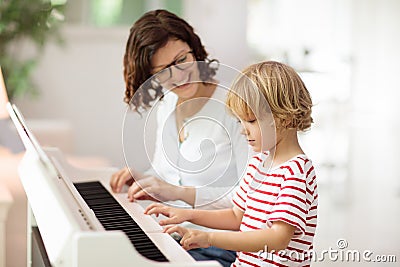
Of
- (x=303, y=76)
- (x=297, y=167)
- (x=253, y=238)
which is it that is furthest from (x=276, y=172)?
(x=303, y=76)

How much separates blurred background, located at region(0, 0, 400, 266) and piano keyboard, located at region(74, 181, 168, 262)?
2.36 metres

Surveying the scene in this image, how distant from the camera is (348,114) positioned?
529 cm

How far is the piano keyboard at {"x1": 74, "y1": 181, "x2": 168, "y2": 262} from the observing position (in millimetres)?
1215

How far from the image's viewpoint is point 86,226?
3.65ft

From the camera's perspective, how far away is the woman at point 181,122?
149 centimetres

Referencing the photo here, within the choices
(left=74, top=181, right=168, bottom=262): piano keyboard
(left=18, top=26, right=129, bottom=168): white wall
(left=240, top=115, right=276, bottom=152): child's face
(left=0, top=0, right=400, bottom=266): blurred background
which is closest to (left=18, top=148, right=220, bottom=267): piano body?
(left=74, top=181, right=168, bottom=262): piano keyboard

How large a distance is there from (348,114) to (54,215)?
4384 mm

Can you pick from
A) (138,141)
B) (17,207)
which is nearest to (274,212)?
(138,141)

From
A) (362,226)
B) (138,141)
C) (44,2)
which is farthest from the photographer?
(44,2)

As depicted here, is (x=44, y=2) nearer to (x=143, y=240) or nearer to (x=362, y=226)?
(x=362, y=226)

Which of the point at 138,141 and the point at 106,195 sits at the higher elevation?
the point at 138,141

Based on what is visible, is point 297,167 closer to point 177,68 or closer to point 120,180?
point 177,68

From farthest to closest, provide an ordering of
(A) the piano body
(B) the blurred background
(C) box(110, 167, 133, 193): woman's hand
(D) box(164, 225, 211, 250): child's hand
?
(B) the blurred background < (C) box(110, 167, 133, 193): woman's hand < (D) box(164, 225, 211, 250): child's hand < (A) the piano body

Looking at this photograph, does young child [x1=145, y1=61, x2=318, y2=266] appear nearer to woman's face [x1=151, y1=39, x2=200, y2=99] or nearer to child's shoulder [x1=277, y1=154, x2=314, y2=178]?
child's shoulder [x1=277, y1=154, x2=314, y2=178]
